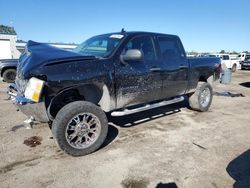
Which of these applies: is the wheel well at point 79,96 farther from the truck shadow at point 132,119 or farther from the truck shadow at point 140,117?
the truck shadow at point 140,117

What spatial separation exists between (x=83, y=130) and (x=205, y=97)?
419 cm

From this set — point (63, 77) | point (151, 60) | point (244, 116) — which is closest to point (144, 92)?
point (151, 60)

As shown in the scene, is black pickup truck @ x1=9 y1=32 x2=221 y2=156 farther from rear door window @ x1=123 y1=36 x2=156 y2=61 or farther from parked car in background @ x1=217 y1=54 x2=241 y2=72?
parked car in background @ x1=217 y1=54 x2=241 y2=72

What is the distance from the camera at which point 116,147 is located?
13.2 ft

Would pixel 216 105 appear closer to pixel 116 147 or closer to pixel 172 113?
pixel 172 113

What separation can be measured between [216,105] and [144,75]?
157 inches

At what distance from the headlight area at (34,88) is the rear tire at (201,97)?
4.45 metres

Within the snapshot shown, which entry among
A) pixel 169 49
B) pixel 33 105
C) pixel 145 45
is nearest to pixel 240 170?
pixel 145 45

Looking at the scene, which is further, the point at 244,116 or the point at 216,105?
the point at 216,105

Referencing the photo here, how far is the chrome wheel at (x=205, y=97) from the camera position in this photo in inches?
252

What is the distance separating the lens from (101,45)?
15.0 ft

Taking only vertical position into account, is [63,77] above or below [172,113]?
above

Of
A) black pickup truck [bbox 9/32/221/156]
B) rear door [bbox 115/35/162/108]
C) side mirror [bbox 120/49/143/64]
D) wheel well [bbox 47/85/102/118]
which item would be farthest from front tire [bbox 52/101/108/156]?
side mirror [bbox 120/49/143/64]

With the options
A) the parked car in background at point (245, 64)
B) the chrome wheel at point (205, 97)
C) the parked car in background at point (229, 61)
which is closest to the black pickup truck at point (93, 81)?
the chrome wheel at point (205, 97)
